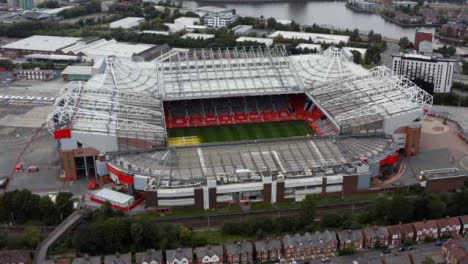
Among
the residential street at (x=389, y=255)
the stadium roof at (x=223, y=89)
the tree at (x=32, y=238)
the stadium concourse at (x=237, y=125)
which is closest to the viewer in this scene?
the residential street at (x=389, y=255)

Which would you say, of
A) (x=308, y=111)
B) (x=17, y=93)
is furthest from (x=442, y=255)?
(x=17, y=93)

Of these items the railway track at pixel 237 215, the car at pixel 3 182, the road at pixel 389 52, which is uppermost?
the road at pixel 389 52

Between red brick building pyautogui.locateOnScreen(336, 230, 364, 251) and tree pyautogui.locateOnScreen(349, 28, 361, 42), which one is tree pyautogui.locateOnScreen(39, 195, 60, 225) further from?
tree pyautogui.locateOnScreen(349, 28, 361, 42)

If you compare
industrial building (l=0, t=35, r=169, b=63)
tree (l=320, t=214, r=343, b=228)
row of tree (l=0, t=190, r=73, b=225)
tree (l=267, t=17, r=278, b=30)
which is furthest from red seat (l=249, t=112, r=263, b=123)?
tree (l=267, t=17, r=278, b=30)

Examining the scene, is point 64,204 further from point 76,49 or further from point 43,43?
point 43,43

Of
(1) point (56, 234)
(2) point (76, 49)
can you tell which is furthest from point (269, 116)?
(2) point (76, 49)

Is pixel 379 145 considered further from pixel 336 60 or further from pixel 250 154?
pixel 336 60

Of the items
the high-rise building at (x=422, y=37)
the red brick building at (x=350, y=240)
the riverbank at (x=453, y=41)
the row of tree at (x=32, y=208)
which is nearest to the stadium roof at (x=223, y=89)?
the row of tree at (x=32, y=208)

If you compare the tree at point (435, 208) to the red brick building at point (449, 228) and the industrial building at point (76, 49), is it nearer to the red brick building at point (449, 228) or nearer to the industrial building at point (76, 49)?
the red brick building at point (449, 228)
